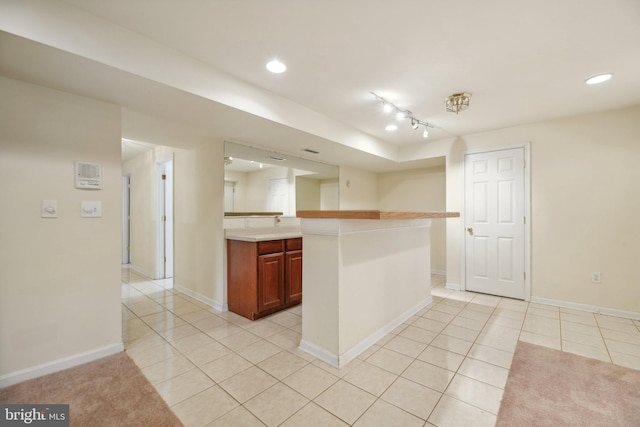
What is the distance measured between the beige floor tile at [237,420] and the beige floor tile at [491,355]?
1751 millimetres

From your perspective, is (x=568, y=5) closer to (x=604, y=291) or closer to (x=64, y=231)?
(x=604, y=291)

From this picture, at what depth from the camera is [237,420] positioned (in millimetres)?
1524

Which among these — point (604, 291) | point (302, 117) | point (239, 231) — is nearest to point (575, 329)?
point (604, 291)

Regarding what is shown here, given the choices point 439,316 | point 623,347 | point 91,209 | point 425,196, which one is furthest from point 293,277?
point 425,196

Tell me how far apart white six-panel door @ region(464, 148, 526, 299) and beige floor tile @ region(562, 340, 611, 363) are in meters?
1.32

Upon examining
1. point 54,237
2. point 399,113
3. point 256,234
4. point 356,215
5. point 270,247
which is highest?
point 399,113

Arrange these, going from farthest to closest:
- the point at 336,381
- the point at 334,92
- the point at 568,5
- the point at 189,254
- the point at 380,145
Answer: the point at 380,145, the point at 189,254, the point at 334,92, the point at 336,381, the point at 568,5

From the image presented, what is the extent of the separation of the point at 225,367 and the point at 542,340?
283 centimetres

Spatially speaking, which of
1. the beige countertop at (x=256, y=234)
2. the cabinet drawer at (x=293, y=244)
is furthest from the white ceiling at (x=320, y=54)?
the cabinet drawer at (x=293, y=244)

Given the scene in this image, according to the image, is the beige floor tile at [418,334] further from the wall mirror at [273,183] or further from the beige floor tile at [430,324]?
the wall mirror at [273,183]

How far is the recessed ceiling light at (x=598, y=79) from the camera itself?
7.79ft

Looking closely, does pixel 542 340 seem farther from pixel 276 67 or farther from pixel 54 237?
pixel 54 237

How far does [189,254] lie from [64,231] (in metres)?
1.85

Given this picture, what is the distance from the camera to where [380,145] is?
4.39 meters
